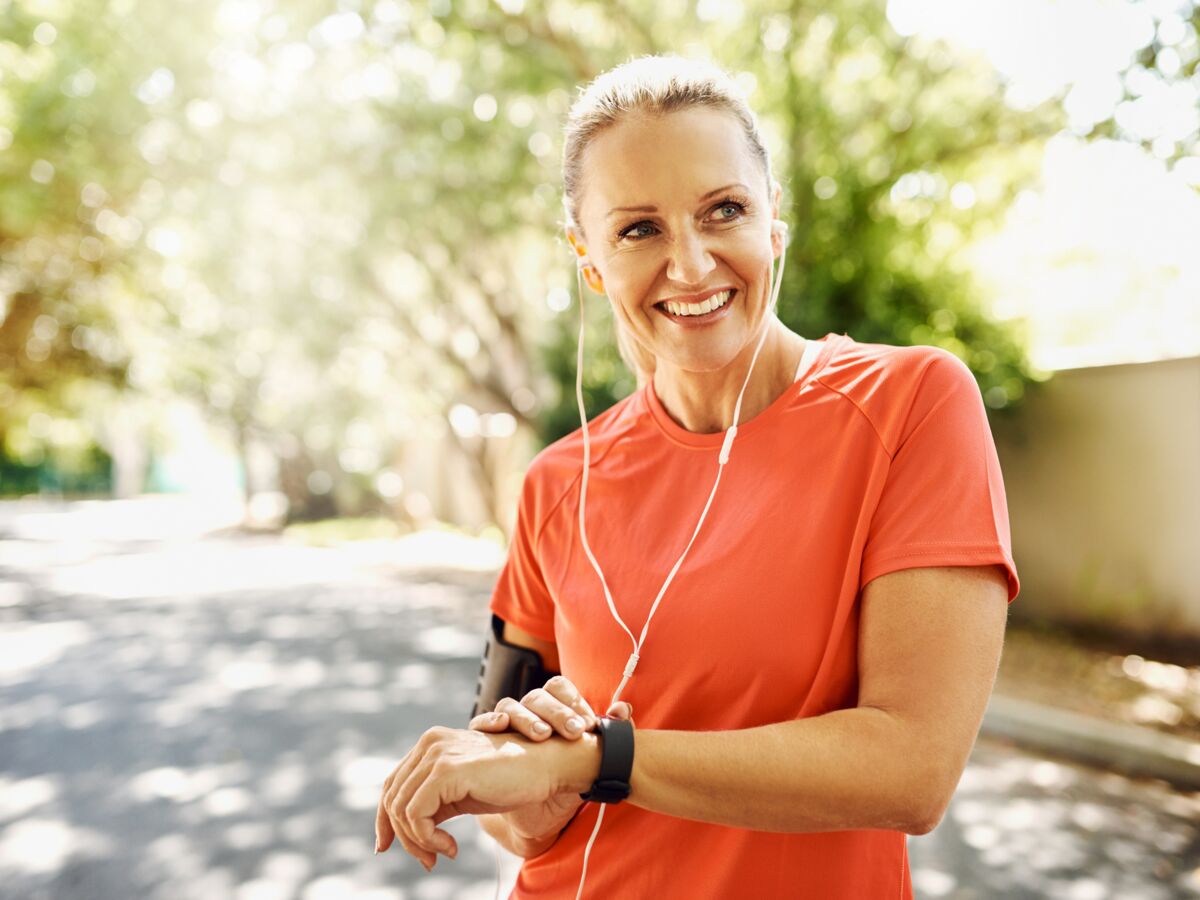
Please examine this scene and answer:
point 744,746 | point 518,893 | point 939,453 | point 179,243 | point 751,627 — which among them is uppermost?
point 179,243

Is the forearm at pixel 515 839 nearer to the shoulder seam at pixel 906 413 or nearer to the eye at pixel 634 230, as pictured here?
the shoulder seam at pixel 906 413

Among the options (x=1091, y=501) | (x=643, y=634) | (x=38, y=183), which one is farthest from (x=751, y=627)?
(x=38, y=183)

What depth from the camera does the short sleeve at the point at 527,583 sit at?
75.8 inches

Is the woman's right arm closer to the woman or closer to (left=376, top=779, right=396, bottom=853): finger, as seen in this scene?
the woman

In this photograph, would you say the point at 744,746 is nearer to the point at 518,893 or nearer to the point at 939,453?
the point at 939,453

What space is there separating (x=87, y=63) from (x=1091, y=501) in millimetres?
11959

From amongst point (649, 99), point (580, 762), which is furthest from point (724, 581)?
point (649, 99)

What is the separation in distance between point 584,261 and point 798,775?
0.99 meters

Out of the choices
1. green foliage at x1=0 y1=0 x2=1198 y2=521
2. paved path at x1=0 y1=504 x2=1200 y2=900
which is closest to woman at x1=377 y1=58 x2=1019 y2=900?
paved path at x1=0 y1=504 x2=1200 y2=900

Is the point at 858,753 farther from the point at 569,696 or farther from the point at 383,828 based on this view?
the point at 383,828

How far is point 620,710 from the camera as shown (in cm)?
155

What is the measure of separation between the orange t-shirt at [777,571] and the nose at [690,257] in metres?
0.24

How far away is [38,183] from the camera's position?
13.8 metres

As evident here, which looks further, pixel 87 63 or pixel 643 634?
pixel 87 63
